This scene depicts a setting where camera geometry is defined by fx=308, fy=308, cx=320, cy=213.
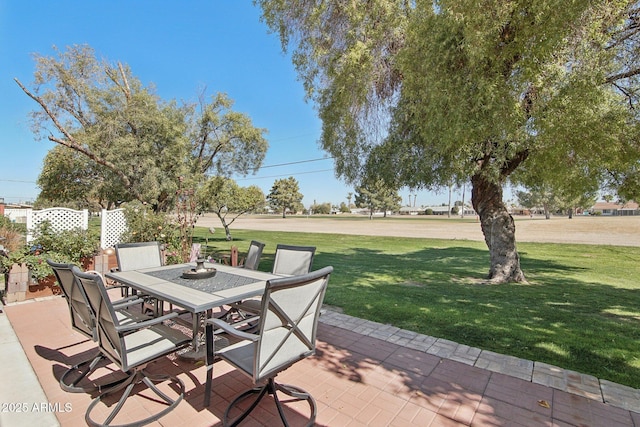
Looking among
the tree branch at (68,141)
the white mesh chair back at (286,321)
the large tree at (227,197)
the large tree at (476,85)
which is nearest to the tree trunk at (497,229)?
the large tree at (476,85)

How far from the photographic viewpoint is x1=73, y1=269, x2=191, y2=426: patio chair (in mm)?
2055

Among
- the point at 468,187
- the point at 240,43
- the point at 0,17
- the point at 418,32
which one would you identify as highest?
the point at 240,43

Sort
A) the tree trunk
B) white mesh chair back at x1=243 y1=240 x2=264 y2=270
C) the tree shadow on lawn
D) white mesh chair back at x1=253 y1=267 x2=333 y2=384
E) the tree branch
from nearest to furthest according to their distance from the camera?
white mesh chair back at x1=253 y1=267 x2=333 y2=384 → the tree shadow on lawn → white mesh chair back at x1=243 y1=240 x2=264 y2=270 → the tree trunk → the tree branch

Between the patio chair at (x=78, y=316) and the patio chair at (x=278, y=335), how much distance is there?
909mm

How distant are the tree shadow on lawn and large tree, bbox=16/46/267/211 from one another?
6.48 metres

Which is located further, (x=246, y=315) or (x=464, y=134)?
(x=246, y=315)

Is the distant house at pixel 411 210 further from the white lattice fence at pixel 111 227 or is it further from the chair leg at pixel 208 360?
the chair leg at pixel 208 360

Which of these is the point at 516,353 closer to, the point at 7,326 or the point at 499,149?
the point at 499,149

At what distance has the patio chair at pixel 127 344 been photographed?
2.05 m

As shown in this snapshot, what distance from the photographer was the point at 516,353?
3.32 m

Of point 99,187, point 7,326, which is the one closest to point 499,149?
point 7,326

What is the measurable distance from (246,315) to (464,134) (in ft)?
11.5

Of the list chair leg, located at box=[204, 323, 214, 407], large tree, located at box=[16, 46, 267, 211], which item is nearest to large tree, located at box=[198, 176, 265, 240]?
large tree, located at box=[16, 46, 267, 211]

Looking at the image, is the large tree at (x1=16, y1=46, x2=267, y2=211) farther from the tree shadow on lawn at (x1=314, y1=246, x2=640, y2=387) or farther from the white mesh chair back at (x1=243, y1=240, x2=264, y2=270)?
the tree shadow on lawn at (x1=314, y1=246, x2=640, y2=387)
